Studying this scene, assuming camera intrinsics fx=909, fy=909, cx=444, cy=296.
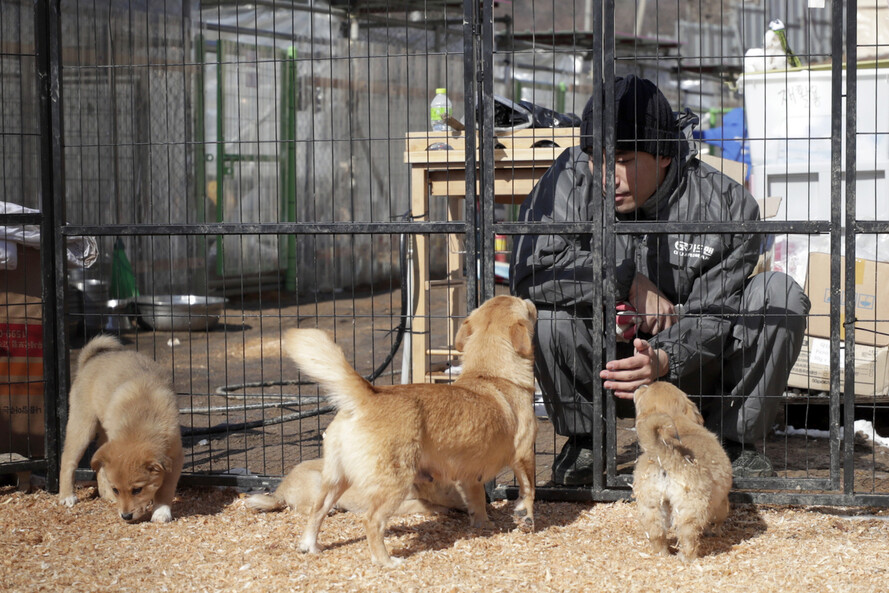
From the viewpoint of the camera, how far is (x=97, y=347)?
5.19 meters

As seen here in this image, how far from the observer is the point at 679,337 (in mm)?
4621

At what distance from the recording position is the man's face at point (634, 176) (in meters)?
4.75

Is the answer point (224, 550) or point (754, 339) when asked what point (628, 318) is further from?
point (224, 550)

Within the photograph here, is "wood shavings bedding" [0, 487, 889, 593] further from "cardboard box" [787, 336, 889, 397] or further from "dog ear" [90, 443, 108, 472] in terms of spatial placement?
"cardboard box" [787, 336, 889, 397]

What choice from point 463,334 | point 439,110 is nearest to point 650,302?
point 463,334

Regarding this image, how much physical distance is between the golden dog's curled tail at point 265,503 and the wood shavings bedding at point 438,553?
0.06 meters

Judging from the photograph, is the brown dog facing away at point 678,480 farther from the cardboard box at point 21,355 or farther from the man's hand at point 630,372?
the cardboard box at point 21,355

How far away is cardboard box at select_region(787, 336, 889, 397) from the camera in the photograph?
5.82 meters

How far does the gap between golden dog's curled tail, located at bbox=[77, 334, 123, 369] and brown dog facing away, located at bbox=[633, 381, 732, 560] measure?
10.1 feet

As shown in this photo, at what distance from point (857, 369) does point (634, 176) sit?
2487mm

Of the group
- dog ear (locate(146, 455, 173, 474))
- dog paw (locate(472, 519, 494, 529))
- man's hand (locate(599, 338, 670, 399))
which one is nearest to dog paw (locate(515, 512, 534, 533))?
dog paw (locate(472, 519, 494, 529))

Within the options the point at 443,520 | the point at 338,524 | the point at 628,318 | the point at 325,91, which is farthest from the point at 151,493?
the point at 325,91

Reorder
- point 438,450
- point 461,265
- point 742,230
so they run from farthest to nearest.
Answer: point 461,265
point 742,230
point 438,450

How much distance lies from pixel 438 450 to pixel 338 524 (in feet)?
2.55
